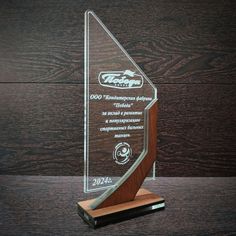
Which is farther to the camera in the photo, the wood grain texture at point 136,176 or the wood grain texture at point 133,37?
Result: the wood grain texture at point 133,37

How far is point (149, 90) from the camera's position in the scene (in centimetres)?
63

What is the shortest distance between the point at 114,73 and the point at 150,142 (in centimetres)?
18

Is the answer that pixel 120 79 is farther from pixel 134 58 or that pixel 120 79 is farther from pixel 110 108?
pixel 134 58

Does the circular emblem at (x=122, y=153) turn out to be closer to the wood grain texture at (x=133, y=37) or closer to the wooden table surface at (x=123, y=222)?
the wooden table surface at (x=123, y=222)

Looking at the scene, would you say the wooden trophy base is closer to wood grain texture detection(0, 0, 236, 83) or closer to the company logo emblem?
the company logo emblem

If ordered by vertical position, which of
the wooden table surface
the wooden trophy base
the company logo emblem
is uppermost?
the company logo emblem

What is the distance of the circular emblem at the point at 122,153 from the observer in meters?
0.60

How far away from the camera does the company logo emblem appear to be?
1.90 feet

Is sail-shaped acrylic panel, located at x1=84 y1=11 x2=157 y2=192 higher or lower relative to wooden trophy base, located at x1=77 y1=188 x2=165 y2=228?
higher

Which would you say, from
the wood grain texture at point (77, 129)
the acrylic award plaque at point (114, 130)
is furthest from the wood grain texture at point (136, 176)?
the wood grain texture at point (77, 129)

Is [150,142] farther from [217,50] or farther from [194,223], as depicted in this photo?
[217,50]

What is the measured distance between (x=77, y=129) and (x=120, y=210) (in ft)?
1.26

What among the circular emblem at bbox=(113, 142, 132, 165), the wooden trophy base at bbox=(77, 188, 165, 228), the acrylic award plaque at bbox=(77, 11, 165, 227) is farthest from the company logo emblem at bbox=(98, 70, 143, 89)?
the wooden trophy base at bbox=(77, 188, 165, 228)

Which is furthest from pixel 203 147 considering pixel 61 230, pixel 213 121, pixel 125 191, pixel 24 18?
pixel 24 18
